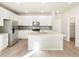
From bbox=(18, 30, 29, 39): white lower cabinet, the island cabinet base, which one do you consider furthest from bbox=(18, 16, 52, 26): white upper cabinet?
the island cabinet base

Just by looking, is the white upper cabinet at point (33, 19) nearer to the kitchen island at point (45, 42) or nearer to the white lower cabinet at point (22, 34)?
the white lower cabinet at point (22, 34)

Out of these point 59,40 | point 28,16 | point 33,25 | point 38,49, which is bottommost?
point 38,49

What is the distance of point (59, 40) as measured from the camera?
223 inches

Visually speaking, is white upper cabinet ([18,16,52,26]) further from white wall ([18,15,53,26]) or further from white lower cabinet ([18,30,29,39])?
white lower cabinet ([18,30,29,39])

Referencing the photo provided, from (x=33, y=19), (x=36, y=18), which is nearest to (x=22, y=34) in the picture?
(x=33, y=19)

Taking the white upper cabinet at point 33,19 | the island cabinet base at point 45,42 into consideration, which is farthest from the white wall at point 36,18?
the island cabinet base at point 45,42

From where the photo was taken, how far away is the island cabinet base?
18.5 feet

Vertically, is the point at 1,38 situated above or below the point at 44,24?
below

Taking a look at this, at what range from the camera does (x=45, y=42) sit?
18.6ft

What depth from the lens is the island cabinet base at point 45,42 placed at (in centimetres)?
563

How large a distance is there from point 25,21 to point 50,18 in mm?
1915

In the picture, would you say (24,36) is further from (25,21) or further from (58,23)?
(58,23)

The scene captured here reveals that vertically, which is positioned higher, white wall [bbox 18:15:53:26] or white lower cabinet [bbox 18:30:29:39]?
white wall [bbox 18:15:53:26]

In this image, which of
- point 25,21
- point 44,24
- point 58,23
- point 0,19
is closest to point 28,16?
point 25,21
